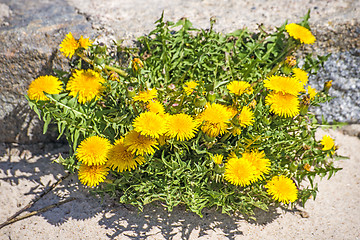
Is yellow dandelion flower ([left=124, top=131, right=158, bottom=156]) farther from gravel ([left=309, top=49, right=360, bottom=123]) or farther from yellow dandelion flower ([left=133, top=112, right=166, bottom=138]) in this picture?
gravel ([left=309, top=49, right=360, bottom=123])

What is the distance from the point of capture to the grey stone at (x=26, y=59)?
2.65 metres

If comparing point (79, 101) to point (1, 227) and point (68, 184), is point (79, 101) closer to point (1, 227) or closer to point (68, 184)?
point (68, 184)

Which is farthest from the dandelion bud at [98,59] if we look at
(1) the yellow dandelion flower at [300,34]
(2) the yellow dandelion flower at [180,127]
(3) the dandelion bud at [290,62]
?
(1) the yellow dandelion flower at [300,34]

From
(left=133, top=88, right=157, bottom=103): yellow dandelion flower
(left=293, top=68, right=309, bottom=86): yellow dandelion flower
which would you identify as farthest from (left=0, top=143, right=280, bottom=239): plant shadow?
(left=293, top=68, right=309, bottom=86): yellow dandelion flower

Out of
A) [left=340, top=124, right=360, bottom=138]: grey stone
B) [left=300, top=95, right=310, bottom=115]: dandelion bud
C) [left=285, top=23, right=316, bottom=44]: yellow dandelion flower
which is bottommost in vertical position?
[left=300, top=95, right=310, bottom=115]: dandelion bud

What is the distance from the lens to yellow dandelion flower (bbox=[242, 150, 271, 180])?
2.11 metres

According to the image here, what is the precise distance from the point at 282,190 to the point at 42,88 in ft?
5.90

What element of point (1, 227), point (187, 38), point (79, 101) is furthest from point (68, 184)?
point (187, 38)

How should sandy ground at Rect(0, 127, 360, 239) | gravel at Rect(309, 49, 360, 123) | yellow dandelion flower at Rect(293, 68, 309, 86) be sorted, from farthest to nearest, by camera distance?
gravel at Rect(309, 49, 360, 123) < yellow dandelion flower at Rect(293, 68, 309, 86) < sandy ground at Rect(0, 127, 360, 239)

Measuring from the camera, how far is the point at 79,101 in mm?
2301

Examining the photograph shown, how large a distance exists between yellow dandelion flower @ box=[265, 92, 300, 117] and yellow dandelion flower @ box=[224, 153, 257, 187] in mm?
384

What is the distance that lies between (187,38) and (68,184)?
61.4 inches

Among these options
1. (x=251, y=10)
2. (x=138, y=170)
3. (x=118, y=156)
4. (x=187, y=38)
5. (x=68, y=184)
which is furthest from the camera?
(x=251, y=10)

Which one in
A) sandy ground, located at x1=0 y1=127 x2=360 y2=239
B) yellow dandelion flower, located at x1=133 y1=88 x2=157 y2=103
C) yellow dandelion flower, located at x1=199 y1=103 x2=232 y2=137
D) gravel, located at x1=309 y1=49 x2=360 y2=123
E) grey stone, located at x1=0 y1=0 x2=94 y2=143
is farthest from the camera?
gravel, located at x1=309 y1=49 x2=360 y2=123
